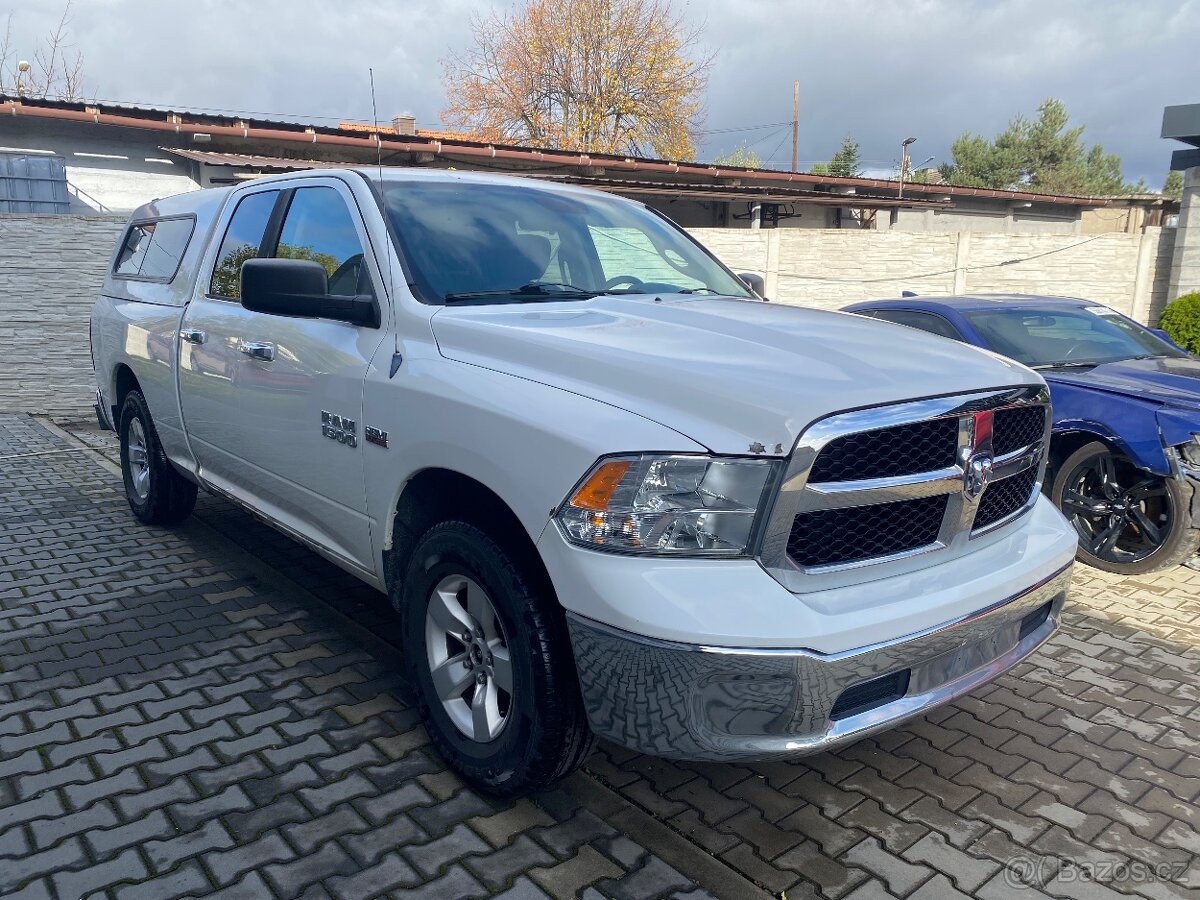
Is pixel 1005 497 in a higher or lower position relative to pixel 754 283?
lower

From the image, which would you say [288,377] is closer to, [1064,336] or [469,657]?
[469,657]

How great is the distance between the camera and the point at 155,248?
5348 mm

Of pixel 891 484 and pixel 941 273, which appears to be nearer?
pixel 891 484

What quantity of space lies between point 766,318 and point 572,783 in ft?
5.59

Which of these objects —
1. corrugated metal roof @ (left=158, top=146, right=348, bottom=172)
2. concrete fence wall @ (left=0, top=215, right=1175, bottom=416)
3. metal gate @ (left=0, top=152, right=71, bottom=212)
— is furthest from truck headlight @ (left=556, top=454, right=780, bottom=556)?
metal gate @ (left=0, top=152, right=71, bottom=212)

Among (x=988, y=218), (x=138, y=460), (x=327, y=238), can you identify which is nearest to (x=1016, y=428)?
(x=327, y=238)

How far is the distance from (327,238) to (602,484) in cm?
195

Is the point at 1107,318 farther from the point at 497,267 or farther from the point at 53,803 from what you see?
the point at 53,803

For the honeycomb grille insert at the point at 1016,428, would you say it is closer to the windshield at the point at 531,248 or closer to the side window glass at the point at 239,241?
the windshield at the point at 531,248

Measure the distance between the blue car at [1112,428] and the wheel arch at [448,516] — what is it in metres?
3.33

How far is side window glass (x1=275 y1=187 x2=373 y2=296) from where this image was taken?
3402 millimetres

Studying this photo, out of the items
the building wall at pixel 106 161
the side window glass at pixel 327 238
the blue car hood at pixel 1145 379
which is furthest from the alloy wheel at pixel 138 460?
the building wall at pixel 106 161

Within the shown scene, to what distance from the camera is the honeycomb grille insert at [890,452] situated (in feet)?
7.61

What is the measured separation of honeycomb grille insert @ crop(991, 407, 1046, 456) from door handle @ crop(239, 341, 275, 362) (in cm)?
269
